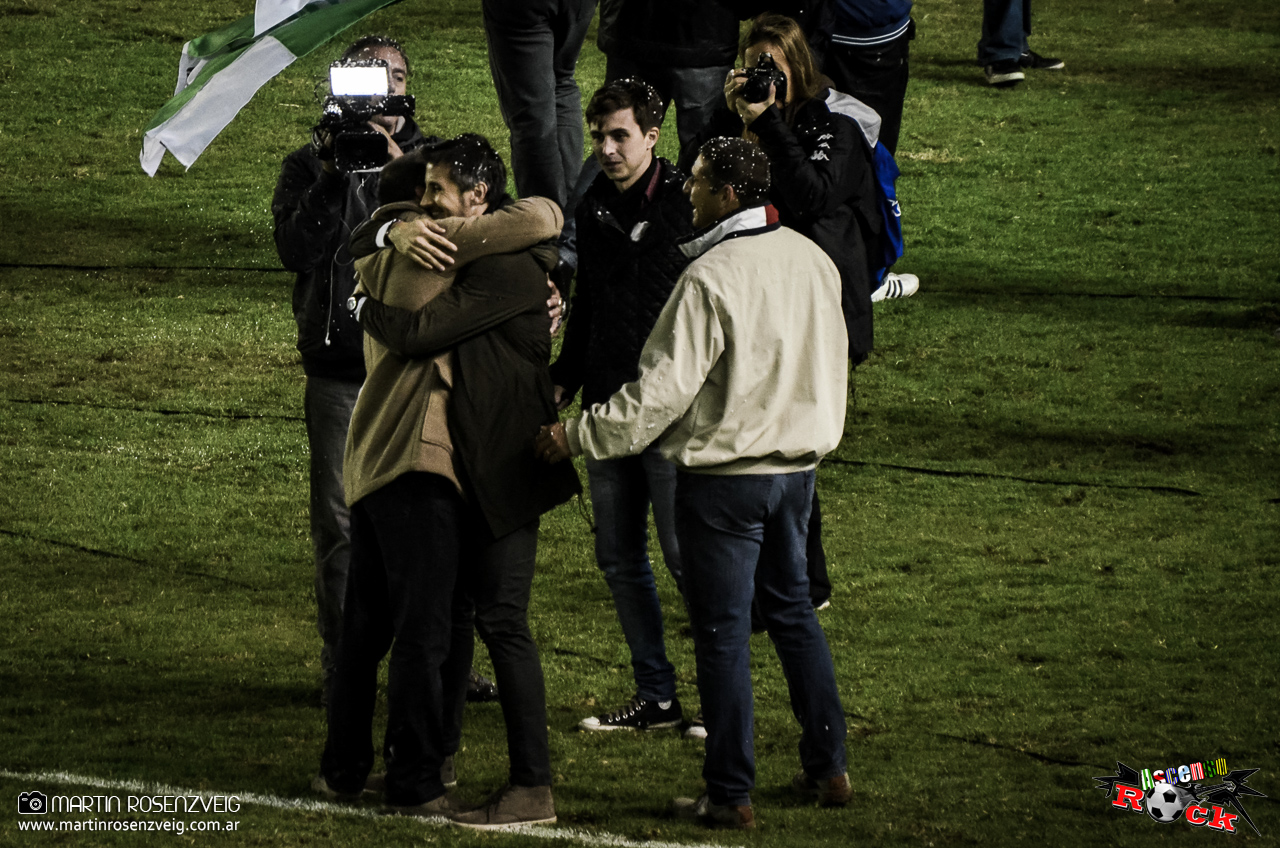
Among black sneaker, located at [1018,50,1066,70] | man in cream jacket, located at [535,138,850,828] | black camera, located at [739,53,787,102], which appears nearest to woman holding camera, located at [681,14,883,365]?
black camera, located at [739,53,787,102]

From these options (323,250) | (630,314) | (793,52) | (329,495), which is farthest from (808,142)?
(329,495)

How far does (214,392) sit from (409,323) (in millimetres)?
4723

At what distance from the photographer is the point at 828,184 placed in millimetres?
5293

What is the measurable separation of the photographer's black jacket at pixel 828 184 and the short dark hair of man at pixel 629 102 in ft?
1.67

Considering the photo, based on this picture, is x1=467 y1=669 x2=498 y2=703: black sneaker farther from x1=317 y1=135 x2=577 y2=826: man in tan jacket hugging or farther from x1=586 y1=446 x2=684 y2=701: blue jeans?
x1=317 y1=135 x2=577 y2=826: man in tan jacket hugging

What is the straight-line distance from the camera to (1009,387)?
28.1 ft

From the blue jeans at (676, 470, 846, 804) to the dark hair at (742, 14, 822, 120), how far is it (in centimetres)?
169

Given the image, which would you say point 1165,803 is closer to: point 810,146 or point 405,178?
point 810,146

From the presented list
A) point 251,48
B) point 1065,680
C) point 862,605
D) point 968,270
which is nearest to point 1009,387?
point 968,270

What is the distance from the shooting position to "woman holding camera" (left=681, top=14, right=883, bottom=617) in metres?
5.18

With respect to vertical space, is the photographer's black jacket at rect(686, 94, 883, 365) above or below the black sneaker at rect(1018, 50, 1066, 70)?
below

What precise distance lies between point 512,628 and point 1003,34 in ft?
36.3

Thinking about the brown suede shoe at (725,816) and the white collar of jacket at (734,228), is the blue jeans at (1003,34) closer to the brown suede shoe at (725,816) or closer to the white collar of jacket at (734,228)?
the white collar of jacket at (734,228)

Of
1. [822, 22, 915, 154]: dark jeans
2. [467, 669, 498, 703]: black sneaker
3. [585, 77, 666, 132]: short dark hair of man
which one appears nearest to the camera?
[585, 77, 666, 132]: short dark hair of man
